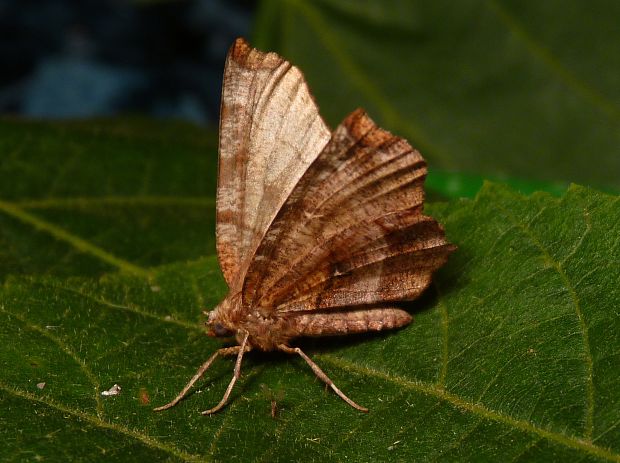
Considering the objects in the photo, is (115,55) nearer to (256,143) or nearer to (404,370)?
(256,143)

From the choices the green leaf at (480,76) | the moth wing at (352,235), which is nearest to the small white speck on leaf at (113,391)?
the moth wing at (352,235)

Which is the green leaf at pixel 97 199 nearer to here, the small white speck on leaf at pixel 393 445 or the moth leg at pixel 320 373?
the moth leg at pixel 320 373

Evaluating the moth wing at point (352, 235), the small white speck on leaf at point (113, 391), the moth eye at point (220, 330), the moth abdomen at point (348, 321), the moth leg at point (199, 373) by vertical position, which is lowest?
the small white speck on leaf at point (113, 391)

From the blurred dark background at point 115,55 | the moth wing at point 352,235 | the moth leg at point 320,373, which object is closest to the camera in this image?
the moth leg at point 320,373

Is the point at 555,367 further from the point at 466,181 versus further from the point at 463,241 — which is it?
the point at 466,181

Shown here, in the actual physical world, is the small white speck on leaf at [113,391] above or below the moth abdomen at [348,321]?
below

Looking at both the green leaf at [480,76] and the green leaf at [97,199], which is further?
the green leaf at [480,76]

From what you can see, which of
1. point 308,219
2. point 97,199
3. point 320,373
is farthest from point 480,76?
point 320,373

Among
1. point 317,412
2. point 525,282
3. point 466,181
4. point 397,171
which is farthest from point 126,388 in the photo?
point 466,181
